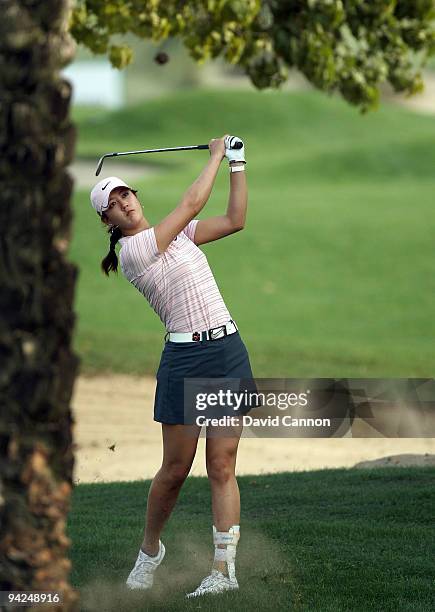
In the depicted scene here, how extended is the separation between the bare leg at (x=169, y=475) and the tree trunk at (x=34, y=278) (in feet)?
6.95

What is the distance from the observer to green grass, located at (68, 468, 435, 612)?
6.21m

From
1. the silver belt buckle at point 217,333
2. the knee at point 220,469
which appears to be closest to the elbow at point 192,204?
the silver belt buckle at point 217,333

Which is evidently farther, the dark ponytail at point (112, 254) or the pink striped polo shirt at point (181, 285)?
the dark ponytail at point (112, 254)

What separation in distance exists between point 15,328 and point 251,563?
3324 millimetres

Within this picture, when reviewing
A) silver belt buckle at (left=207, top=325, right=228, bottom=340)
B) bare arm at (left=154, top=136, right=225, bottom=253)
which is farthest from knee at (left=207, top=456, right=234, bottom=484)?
bare arm at (left=154, top=136, right=225, bottom=253)

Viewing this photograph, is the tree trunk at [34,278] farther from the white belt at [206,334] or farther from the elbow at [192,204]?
the white belt at [206,334]

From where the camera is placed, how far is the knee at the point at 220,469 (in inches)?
243

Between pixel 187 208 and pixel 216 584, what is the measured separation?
184 centimetres

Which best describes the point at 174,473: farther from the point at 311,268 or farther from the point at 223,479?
the point at 311,268

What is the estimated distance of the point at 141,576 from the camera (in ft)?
21.2

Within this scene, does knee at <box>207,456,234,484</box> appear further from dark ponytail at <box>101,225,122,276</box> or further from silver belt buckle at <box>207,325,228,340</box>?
dark ponytail at <box>101,225,122,276</box>

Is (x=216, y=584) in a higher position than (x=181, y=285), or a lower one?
lower

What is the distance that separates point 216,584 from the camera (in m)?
6.19

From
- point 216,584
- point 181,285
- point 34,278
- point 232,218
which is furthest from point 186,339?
point 34,278
